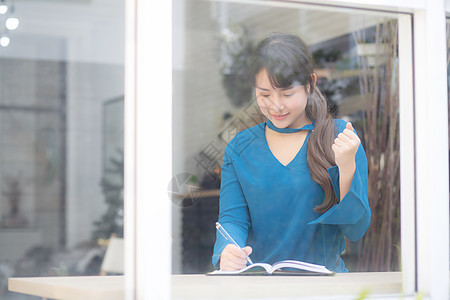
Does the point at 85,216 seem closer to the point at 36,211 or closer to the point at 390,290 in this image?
the point at 36,211

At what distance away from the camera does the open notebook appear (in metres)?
1.48

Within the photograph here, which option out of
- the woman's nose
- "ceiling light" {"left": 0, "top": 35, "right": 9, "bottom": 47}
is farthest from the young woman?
"ceiling light" {"left": 0, "top": 35, "right": 9, "bottom": 47}

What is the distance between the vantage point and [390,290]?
1.48 meters

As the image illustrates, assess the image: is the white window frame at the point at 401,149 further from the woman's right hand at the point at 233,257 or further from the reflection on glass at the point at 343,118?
the woman's right hand at the point at 233,257

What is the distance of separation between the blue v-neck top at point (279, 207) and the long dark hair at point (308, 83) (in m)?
0.02

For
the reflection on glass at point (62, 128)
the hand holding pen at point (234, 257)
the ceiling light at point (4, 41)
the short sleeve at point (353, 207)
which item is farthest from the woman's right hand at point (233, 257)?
the ceiling light at point (4, 41)

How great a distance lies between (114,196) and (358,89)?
3272 millimetres

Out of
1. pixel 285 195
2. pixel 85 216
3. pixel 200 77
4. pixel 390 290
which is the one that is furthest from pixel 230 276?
pixel 85 216

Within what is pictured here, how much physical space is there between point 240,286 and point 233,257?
174 mm

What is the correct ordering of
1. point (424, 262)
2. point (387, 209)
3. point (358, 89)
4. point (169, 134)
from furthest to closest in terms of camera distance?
point (358, 89)
point (387, 209)
point (424, 262)
point (169, 134)

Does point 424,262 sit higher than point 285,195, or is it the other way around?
point 285,195

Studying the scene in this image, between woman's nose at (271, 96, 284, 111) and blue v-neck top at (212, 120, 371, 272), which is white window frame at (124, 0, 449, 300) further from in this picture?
woman's nose at (271, 96, 284, 111)

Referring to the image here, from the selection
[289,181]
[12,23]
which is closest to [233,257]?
[289,181]

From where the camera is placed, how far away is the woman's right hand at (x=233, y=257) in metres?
1.52
